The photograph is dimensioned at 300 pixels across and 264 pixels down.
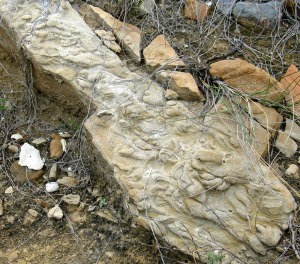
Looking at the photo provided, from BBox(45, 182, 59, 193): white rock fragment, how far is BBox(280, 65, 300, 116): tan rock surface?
1045mm

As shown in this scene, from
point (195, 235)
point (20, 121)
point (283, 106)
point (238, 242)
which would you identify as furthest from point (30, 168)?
point (283, 106)

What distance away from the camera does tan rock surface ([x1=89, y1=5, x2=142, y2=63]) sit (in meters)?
2.40

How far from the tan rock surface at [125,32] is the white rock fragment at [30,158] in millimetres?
612

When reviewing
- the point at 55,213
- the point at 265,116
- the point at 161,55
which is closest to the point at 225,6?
the point at 161,55

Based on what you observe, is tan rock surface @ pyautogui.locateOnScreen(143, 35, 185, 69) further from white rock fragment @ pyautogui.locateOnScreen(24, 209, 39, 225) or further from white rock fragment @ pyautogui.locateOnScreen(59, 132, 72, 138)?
white rock fragment @ pyautogui.locateOnScreen(24, 209, 39, 225)

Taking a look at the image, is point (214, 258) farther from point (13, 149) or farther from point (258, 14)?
point (258, 14)

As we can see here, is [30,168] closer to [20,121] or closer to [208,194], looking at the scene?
[20,121]

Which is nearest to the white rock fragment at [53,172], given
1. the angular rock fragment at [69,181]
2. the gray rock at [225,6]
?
the angular rock fragment at [69,181]

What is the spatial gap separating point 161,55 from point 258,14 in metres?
0.56

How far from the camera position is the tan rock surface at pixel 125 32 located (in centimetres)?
240

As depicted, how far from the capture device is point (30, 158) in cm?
235

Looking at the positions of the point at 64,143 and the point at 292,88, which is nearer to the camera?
the point at 292,88

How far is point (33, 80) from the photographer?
248cm

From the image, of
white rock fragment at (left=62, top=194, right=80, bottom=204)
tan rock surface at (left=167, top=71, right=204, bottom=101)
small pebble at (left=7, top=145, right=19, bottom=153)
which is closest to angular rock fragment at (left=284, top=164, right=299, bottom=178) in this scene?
tan rock surface at (left=167, top=71, right=204, bottom=101)
